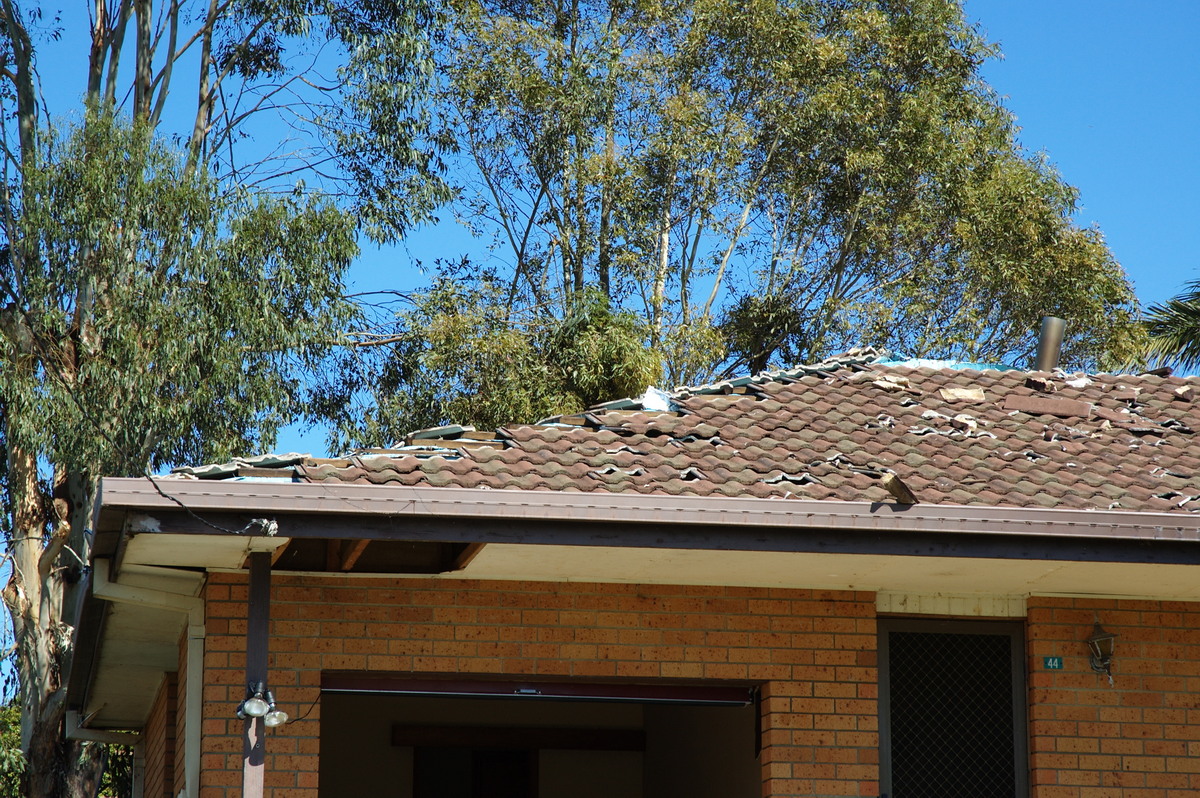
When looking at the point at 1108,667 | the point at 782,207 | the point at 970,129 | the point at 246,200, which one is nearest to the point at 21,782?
the point at 246,200

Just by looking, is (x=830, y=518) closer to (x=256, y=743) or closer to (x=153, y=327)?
(x=256, y=743)

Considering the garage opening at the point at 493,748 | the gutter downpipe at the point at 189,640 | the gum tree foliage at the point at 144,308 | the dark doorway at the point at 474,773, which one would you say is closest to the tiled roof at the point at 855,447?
the gutter downpipe at the point at 189,640

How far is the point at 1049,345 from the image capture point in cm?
1140

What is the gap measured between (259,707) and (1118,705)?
4.62 metres

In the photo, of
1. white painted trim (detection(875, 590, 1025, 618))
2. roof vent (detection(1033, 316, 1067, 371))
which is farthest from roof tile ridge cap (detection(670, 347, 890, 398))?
white painted trim (detection(875, 590, 1025, 618))

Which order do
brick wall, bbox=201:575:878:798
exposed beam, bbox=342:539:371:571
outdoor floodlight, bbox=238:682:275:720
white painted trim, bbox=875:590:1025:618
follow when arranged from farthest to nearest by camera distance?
white painted trim, bbox=875:590:1025:618 → brick wall, bbox=201:575:878:798 → exposed beam, bbox=342:539:371:571 → outdoor floodlight, bbox=238:682:275:720

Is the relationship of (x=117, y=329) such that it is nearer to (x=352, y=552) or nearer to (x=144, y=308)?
(x=144, y=308)

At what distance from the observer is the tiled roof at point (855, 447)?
21.4 feet

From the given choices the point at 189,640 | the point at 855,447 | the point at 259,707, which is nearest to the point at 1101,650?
the point at 855,447

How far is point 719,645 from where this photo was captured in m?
7.59

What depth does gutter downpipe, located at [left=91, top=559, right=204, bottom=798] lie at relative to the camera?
23.8ft

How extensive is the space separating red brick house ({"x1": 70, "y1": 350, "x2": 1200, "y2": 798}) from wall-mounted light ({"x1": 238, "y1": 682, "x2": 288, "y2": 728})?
9 cm

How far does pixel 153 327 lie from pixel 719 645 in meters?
11.8

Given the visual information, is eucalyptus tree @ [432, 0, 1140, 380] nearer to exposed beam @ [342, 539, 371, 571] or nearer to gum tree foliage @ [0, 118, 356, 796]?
gum tree foliage @ [0, 118, 356, 796]
